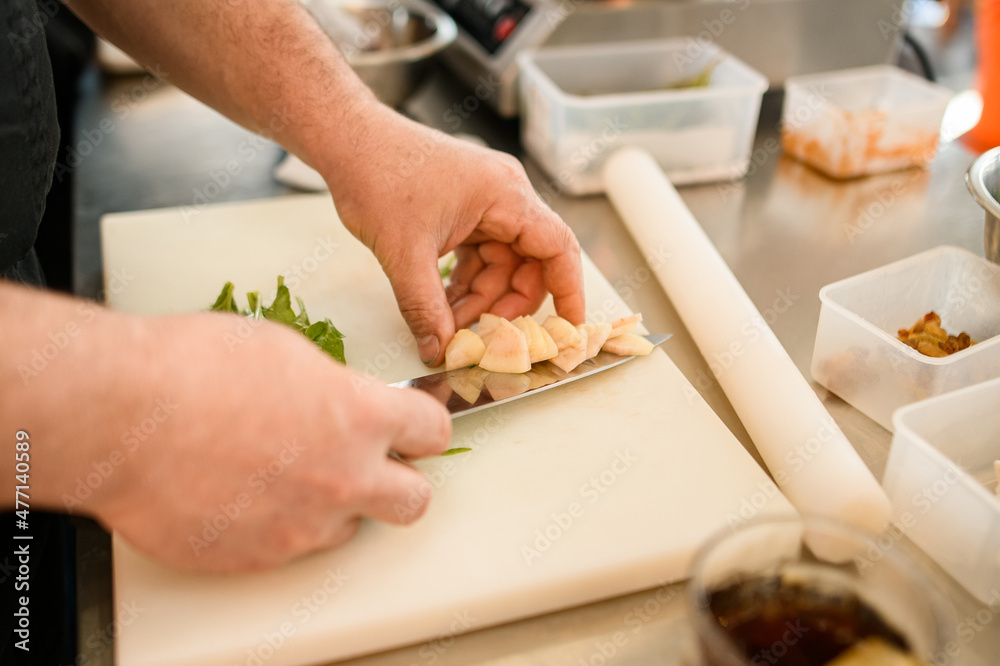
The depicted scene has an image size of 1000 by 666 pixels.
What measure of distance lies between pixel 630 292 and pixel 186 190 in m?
0.89

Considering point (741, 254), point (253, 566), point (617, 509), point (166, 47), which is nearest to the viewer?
point (253, 566)

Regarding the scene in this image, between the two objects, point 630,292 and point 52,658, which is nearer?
point 52,658

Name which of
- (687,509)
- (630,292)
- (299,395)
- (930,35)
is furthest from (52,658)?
(930,35)

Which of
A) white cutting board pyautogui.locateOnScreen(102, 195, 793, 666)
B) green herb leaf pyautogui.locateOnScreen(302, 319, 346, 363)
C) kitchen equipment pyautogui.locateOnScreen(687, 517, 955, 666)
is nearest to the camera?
kitchen equipment pyautogui.locateOnScreen(687, 517, 955, 666)

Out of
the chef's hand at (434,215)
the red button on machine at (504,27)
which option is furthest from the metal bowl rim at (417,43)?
the chef's hand at (434,215)

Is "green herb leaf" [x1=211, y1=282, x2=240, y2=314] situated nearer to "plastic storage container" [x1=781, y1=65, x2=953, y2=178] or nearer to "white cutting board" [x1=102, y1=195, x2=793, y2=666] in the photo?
"white cutting board" [x1=102, y1=195, x2=793, y2=666]

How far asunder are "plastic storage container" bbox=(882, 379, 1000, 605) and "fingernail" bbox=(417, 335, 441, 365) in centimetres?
52

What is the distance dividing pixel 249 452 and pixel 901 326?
0.81 meters

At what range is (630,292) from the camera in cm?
123

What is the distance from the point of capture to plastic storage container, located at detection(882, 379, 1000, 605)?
701 millimetres

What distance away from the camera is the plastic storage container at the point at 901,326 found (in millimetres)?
865

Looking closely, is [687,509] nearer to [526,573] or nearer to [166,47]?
[526,573]

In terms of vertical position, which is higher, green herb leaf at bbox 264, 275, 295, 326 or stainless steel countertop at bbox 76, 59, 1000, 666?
green herb leaf at bbox 264, 275, 295, 326

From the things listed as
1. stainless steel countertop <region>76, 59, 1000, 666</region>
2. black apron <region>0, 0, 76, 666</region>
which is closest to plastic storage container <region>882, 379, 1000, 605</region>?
stainless steel countertop <region>76, 59, 1000, 666</region>
